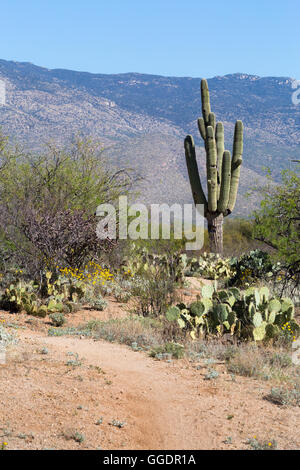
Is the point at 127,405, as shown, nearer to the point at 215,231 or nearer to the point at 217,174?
the point at 215,231

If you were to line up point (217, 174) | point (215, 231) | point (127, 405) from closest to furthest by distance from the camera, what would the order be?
point (127, 405) → point (217, 174) → point (215, 231)

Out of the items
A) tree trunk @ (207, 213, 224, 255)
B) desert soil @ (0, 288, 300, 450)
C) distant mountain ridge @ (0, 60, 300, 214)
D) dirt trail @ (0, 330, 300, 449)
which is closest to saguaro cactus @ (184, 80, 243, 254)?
tree trunk @ (207, 213, 224, 255)

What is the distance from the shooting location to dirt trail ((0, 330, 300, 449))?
4.63 meters

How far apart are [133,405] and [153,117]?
137387 mm

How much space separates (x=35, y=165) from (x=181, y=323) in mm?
8580

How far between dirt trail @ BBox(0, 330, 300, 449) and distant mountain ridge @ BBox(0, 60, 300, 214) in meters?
47.3

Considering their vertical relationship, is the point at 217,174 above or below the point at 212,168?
below

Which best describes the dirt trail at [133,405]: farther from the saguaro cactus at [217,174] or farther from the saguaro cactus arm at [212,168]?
the saguaro cactus at [217,174]

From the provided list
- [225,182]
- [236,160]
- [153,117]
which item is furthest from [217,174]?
[153,117]

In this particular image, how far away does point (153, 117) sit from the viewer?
13888 cm

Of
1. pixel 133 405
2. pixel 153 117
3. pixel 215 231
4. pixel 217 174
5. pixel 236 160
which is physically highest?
pixel 153 117

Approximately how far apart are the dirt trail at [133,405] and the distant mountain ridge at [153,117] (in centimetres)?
4735

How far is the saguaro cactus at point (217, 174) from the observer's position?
59.6ft

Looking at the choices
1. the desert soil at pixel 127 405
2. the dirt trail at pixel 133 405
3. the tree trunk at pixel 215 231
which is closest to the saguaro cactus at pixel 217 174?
the tree trunk at pixel 215 231
